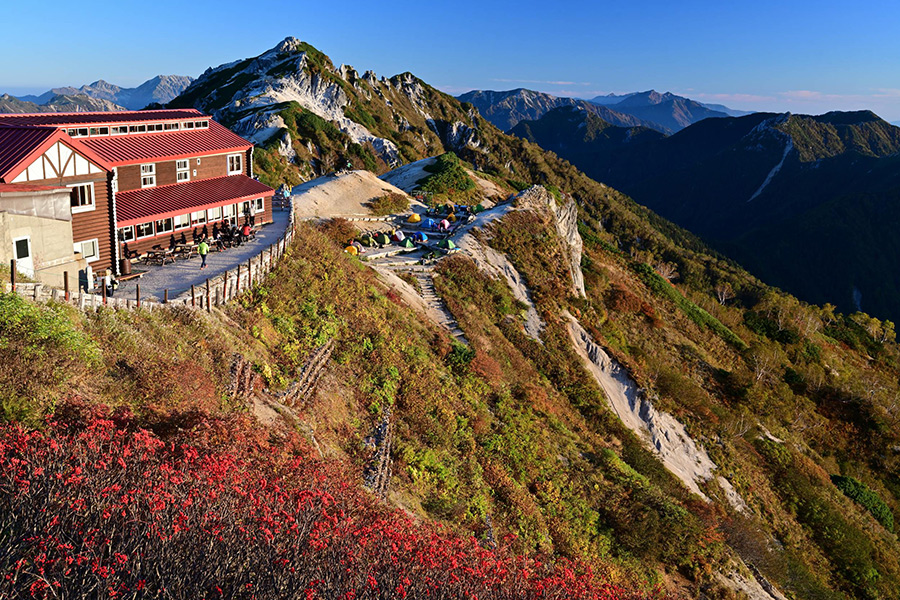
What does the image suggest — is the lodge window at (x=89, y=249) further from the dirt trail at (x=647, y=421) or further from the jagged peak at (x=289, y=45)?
the jagged peak at (x=289, y=45)

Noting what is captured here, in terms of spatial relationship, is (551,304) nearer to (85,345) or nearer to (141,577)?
(85,345)

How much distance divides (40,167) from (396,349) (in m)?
17.5

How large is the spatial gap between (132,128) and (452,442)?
1071 inches

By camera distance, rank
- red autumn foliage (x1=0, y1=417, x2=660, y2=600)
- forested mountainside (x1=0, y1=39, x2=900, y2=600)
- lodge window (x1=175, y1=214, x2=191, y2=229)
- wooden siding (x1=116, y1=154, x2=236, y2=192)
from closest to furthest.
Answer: red autumn foliage (x1=0, y1=417, x2=660, y2=600) → forested mountainside (x1=0, y1=39, x2=900, y2=600) → wooden siding (x1=116, y1=154, x2=236, y2=192) → lodge window (x1=175, y1=214, x2=191, y2=229)

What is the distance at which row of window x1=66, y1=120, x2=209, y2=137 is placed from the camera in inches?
1205

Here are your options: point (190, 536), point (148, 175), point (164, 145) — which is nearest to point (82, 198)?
point (148, 175)

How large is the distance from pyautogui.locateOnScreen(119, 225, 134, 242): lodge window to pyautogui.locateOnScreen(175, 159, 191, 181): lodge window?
6.20 meters

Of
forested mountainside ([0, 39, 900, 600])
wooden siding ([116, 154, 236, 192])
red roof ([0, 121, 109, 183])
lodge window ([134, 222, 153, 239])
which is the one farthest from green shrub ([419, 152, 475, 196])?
red roof ([0, 121, 109, 183])

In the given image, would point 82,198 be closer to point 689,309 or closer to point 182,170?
point 182,170

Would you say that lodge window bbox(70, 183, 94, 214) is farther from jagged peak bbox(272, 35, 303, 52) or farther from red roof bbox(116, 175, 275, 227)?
jagged peak bbox(272, 35, 303, 52)

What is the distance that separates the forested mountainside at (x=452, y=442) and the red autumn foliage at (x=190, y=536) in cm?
7

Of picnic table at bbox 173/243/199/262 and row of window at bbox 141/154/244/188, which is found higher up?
row of window at bbox 141/154/244/188

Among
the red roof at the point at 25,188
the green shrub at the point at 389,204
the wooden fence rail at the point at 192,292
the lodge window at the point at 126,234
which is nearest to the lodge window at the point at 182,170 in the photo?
the lodge window at the point at 126,234

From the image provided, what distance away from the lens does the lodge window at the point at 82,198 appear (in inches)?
970
